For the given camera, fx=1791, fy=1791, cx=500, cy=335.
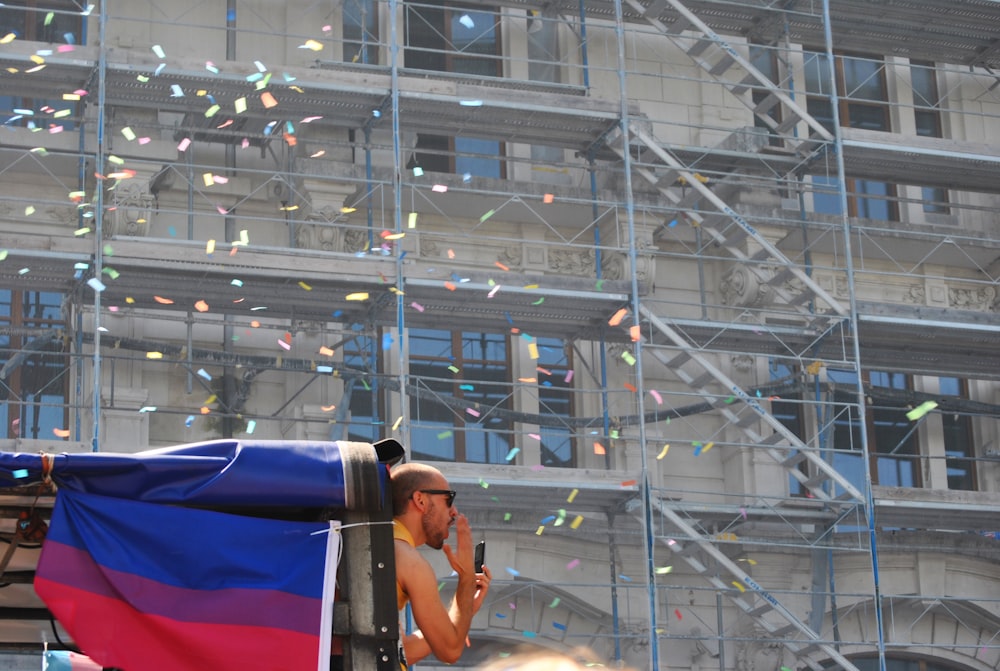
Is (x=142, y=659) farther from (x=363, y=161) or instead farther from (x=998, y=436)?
(x=998, y=436)

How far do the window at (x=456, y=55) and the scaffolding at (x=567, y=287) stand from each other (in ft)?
0.15

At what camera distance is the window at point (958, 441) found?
19.3 m

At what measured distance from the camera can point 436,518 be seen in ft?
20.3

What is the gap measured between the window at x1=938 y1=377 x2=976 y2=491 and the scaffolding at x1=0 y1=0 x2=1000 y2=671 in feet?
0.24

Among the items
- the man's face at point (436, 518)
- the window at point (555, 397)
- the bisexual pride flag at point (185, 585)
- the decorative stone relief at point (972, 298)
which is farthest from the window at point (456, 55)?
the bisexual pride flag at point (185, 585)

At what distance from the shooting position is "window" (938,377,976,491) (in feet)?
63.5

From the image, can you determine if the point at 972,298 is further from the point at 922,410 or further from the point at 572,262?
the point at 572,262

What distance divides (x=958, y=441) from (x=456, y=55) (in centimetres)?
684

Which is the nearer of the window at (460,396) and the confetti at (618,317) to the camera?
the confetti at (618,317)

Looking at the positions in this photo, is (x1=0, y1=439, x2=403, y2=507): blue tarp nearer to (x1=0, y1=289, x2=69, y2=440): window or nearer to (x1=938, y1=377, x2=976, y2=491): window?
(x1=0, y1=289, x2=69, y2=440): window

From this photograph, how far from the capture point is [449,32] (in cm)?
1877

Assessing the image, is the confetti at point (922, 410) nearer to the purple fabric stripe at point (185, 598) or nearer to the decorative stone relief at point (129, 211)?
the decorative stone relief at point (129, 211)

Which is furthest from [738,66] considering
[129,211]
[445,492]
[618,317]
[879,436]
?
[445,492]

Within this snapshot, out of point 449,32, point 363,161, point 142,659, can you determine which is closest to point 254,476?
point 142,659
